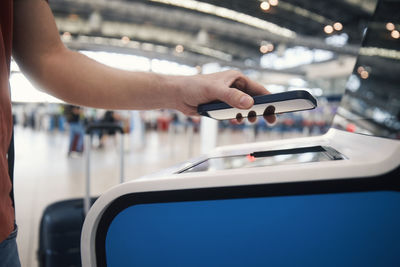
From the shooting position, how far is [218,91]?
21.8 inches

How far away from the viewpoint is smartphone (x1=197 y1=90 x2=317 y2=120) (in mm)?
479

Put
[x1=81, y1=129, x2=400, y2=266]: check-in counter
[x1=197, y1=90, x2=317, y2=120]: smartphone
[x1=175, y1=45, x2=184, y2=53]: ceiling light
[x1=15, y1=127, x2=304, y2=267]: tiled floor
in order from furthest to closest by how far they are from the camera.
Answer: [x1=175, y1=45, x2=184, y2=53]: ceiling light < [x1=15, y1=127, x2=304, y2=267]: tiled floor < [x1=197, y1=90, x2=317, y2=120]: smartphone < [x1=81, y1=129, x2=400, y2=266]: check-in counter

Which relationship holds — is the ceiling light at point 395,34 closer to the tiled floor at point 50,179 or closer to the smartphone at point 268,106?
the smartphone at point 268,106

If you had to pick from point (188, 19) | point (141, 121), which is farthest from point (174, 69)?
point (141, 121)

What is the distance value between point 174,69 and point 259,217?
9.62 meters

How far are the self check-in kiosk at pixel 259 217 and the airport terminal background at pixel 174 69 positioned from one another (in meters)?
0.43

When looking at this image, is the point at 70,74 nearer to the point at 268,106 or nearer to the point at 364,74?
the point at 268,106

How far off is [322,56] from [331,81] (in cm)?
156

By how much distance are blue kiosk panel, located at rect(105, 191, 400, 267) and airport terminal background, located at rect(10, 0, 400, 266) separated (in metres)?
0.43

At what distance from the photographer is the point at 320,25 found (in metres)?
11.2

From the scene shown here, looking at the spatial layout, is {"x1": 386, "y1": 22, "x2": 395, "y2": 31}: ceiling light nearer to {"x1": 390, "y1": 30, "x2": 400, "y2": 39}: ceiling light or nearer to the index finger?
{"x1": 390, "y1": 30, "x2": 400, "y2": 39}: ceiling light

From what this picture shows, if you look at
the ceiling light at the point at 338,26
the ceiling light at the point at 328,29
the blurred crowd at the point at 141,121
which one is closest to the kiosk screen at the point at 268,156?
the blurred crowd at the point at 141,121

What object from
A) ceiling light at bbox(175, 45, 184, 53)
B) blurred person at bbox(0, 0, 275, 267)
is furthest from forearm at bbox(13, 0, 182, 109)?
ceiling light at bbox(175, 45, 184, 53)

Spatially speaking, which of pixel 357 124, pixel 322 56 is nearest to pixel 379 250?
pixel 357 124
